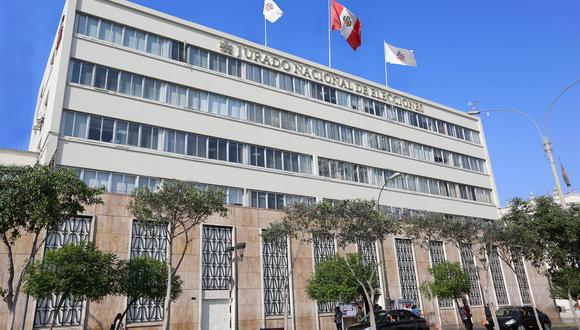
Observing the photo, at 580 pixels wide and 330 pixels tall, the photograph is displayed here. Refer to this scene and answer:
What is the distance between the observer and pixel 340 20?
40.7 m

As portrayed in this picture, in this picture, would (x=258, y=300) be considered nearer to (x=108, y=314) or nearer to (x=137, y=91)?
(x=108, y=314)

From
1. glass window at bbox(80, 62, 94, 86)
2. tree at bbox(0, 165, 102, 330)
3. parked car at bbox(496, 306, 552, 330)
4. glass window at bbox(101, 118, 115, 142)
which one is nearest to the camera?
tree at bbox(0, 165, 102, 330)

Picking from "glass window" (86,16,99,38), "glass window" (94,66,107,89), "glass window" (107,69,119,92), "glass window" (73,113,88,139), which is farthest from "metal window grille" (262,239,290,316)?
"glass window" (86,16,99,38)

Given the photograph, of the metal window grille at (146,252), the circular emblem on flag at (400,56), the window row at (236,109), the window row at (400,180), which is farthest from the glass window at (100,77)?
the circular emblem on flag at (400,56)

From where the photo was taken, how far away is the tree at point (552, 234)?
73.4 ft

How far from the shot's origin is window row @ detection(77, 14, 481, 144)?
30125mm

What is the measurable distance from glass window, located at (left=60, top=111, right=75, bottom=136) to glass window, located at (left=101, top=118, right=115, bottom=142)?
1808 mm

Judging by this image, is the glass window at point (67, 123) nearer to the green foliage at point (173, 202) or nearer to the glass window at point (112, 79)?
the glass window at point (112, 79)

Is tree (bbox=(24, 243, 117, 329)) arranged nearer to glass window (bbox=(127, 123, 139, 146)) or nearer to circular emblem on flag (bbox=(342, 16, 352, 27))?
glass window (bbox=(127, 123, 139, 146))

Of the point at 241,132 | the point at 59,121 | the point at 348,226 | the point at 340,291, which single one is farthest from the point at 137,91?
the point at 340,291

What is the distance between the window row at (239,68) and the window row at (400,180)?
6106mm

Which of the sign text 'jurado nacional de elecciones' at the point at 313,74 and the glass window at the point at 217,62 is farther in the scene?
the sign text 'jurado nacional de elecciones' at the point at 313,74

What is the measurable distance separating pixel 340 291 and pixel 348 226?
4842 mm

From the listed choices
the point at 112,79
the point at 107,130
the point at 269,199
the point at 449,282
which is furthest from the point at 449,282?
the point at 112,79
